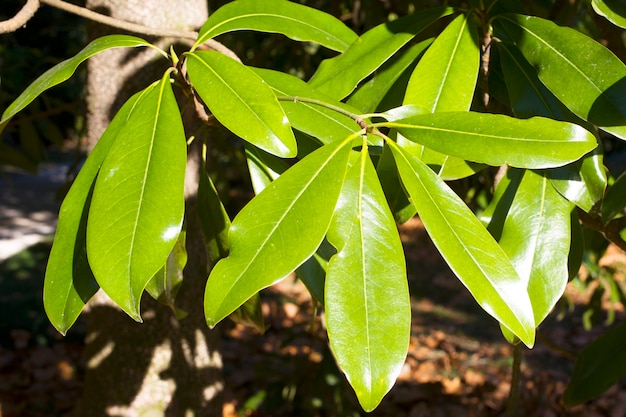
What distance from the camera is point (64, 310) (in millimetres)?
739

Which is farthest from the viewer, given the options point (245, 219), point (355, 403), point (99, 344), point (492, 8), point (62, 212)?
point (355, 403)

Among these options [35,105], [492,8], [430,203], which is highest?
[492,8]

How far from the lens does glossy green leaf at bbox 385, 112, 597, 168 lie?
2.25 feet

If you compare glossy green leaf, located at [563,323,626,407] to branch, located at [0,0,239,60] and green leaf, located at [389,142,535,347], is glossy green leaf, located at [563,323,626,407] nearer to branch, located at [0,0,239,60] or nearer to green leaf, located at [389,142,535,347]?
green leaf, located at [389,142,535,347]

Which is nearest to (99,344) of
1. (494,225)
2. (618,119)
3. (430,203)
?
(494,225)

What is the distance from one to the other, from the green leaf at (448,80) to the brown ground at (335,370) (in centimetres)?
120

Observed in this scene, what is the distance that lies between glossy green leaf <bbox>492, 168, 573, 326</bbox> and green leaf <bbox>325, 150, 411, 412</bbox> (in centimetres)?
26

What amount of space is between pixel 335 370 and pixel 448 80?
1747 mm

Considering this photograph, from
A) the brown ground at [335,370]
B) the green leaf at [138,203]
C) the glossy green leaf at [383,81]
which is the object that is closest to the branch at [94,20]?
the green leaf at [138,203]

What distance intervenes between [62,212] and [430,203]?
0.42 metres

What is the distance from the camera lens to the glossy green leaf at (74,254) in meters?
0.74

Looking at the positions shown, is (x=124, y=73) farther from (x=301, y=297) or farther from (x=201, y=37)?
(x=301, y=297)

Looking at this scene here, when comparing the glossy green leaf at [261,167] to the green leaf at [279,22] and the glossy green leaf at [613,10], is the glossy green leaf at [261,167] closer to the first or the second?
the green leaf at [279,22]

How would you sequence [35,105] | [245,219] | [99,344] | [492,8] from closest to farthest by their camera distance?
[245,219] → [492,8] → [99,344] → [35,105]
